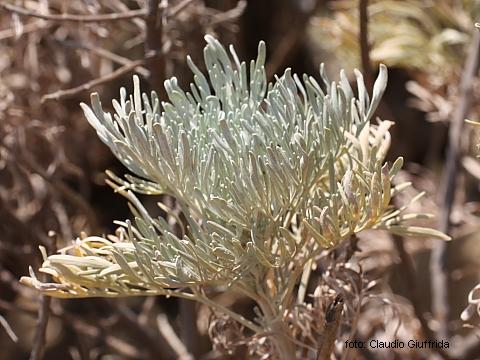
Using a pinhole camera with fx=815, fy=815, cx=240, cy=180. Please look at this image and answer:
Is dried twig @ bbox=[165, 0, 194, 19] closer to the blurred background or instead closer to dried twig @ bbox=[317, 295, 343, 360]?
the blurred background

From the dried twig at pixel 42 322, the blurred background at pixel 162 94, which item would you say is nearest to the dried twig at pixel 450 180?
the blurred background at pixel 162 94

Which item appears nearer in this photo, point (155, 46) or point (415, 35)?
point (155, 46)

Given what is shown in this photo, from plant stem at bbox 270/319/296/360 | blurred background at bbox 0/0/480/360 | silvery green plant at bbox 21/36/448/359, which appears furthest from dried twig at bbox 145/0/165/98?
plant stem at bbox 270/319/296/360

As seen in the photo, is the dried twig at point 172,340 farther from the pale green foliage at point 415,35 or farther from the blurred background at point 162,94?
the pale green foliage at point 415,35

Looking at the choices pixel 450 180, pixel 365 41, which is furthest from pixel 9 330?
pixel 450 180

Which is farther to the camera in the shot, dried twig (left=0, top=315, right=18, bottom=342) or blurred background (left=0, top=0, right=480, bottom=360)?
blurred background (left=0, top=0, right=480, bottom=360)

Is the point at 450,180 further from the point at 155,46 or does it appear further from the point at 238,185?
the point at 238,185

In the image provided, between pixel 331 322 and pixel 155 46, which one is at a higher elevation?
pixel 155 46

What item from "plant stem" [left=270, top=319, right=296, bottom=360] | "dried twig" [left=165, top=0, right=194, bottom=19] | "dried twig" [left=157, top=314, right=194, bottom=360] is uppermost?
"dried twig" [left=165, top=0, right=194, bottom=19]
